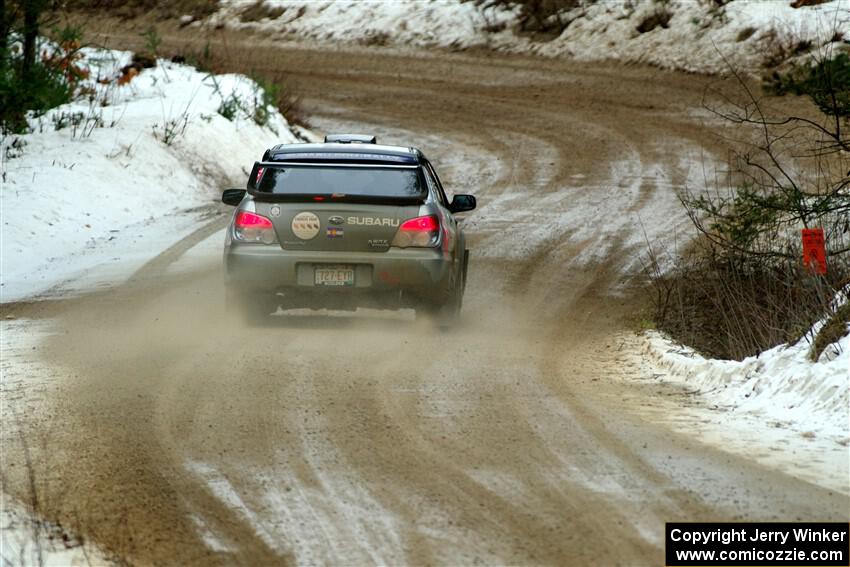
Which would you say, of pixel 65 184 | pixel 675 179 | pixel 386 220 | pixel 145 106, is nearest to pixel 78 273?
pixel 65 184

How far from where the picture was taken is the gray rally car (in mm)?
12164

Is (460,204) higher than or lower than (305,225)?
lower

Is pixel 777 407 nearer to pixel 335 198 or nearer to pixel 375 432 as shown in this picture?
pixel 375 432

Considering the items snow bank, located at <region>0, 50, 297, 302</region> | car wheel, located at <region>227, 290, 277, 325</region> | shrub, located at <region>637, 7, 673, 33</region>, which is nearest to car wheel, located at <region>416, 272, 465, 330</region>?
car wheel, located at <region>227, 290, 277, 325</region>

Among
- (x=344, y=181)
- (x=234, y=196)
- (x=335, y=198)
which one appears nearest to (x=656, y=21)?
(x=234, y=196)

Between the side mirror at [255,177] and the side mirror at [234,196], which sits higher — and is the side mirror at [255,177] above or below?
above

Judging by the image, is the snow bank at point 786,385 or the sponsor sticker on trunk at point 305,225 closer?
the snow bank at point 786,385

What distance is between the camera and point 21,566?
238 inches

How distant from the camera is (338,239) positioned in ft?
39.9

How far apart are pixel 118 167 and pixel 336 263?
32.5ft

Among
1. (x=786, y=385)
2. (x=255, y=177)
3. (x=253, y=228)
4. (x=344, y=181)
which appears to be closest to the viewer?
(x=786, y=385)

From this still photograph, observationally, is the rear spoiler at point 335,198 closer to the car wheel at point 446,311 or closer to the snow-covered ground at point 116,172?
the car wheel at point 446,311

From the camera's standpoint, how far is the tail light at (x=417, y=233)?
1226 cm

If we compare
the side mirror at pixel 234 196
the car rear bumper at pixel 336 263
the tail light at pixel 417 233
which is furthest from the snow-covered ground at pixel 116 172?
the tail light at pixel 417 233
